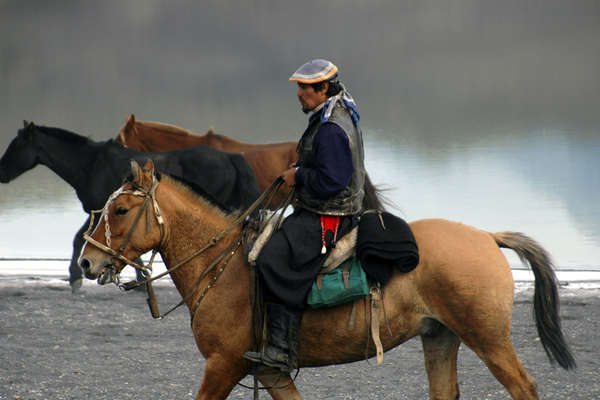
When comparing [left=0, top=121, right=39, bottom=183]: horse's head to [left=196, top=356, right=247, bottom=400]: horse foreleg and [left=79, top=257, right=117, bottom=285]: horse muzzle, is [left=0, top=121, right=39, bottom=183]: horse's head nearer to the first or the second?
[left=79, top=257, right=117, bottom=285]: horse muzzle

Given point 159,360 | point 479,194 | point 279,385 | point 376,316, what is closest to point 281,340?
point 279,385

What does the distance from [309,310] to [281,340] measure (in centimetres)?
22

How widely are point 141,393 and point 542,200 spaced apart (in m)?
8.38

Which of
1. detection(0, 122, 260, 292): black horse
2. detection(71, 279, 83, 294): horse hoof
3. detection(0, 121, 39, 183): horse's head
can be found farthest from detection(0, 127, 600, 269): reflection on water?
detection(0, 121, 39, 183): horse's head

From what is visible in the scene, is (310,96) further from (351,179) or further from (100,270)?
(100,270)

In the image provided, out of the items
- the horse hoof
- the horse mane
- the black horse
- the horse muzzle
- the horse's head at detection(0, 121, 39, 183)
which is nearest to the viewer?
the horse muzzle

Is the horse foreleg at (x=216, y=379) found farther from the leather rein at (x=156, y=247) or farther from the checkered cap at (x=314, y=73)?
the checkered cap at (x=314, y=73)

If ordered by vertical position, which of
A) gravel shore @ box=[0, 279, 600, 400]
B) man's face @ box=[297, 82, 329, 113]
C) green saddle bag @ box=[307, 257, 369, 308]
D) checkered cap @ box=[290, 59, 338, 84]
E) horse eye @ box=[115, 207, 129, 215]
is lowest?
gravel shore @ box=[0, 279, 600, 400]

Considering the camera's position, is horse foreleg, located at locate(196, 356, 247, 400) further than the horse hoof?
No

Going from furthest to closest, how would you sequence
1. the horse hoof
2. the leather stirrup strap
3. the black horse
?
the horse hoof
the black horse
the leather stirrup strap

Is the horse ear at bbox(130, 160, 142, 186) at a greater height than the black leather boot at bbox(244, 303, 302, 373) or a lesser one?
greater

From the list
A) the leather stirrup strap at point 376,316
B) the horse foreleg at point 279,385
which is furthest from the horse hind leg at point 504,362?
the horse foreleg at point 279,385

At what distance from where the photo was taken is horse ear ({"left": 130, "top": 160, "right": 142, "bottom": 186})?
11.1ft

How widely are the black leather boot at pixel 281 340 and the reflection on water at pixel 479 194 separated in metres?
7.69
